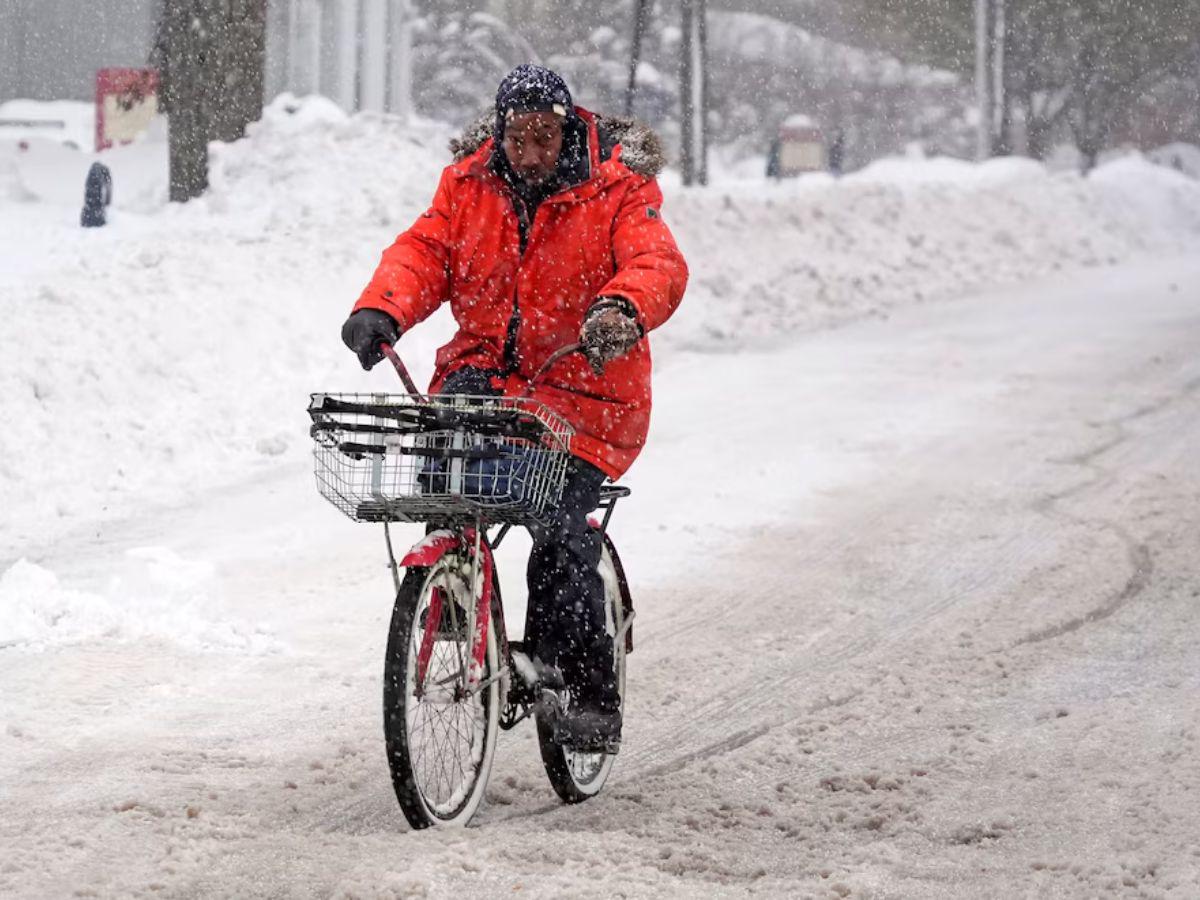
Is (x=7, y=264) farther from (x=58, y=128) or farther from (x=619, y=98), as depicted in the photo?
(x=619, y=98)

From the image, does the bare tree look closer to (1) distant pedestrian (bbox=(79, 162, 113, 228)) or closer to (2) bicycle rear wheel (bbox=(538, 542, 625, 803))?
(1) distant pedestrian (bbox=(79, 162, 113, 228))

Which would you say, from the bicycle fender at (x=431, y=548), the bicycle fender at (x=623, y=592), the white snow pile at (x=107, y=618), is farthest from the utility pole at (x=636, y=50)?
the bicycle fender at (x=431, y=548)

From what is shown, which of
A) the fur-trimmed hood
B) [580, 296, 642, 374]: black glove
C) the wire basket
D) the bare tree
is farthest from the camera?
the bare tree

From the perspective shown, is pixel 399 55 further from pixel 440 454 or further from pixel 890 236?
pixel 440 454

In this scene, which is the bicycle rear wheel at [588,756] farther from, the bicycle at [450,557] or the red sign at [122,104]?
the red sign at [122,104]

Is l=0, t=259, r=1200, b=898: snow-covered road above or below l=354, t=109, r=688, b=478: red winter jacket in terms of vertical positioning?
below

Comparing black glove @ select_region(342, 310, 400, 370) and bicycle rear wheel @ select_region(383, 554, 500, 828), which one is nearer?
bicycle rear wheel @ select_region(383, 554, 500, 828)

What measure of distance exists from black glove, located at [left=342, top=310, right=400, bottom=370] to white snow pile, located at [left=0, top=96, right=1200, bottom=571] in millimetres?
4120

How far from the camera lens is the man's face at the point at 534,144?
Answer: 472cm

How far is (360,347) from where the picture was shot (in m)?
4.54

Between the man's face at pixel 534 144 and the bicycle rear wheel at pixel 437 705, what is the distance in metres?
1.06

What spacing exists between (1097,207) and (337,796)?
23.8 m

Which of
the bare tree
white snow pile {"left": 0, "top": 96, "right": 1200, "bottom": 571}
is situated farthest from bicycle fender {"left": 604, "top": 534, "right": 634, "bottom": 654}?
the bare tree

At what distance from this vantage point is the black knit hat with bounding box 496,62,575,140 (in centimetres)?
468
